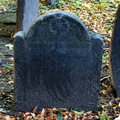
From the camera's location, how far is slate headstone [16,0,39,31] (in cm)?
702

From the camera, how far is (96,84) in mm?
3988

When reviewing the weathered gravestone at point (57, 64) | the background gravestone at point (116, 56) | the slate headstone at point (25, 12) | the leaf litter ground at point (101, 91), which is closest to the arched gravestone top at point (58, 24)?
the weathered gravestone at point (57, 64)

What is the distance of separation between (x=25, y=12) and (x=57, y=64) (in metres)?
3.56

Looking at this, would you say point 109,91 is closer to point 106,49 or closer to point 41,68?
point 41,68

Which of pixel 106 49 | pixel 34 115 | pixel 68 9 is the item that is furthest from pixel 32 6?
pixel 34 115

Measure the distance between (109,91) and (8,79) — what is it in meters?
1.94

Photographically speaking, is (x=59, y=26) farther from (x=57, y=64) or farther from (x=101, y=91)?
(x=101, y=91)

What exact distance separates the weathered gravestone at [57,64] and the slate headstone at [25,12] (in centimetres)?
339

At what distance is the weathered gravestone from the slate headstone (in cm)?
339

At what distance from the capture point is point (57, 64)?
3873 mm

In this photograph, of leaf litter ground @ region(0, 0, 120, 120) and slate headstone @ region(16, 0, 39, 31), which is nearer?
leaf litter ground @ region(0, 0, 120, 120)

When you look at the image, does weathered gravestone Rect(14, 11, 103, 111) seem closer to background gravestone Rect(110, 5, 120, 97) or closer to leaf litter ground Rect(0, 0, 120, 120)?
leaf litter ground Rect(0, 0, 120, 120)

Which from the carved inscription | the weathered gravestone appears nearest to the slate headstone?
the weathered gravestone

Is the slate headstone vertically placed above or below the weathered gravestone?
above
